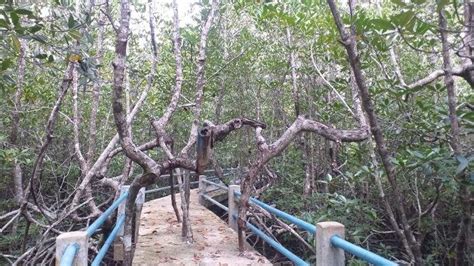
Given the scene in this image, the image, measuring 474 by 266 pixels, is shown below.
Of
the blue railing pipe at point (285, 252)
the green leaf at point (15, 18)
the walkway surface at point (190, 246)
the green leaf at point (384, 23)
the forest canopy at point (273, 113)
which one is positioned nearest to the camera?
the green leaf at point (384, 23)

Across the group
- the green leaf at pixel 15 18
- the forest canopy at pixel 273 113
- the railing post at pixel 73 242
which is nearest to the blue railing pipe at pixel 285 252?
the forest canopy at pixel 273 113

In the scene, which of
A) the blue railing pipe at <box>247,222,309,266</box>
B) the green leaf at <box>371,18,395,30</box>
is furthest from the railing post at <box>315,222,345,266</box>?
the green leaf at <box>371,18,395,30</box>

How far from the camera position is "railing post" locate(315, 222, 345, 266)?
8.83 ft

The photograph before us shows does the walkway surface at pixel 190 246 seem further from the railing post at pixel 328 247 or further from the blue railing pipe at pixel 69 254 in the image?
the blue railing pipe at pixel 69 254

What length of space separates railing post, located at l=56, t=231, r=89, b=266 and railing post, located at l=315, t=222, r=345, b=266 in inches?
60.7

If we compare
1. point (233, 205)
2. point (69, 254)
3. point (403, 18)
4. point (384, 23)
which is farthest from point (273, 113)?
point (69, 254)

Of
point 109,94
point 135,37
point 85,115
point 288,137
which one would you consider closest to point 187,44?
point 135,37

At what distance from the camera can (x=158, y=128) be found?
4.44m

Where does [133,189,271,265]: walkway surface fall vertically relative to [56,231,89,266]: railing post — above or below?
below

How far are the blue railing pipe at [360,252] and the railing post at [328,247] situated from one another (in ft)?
0.12

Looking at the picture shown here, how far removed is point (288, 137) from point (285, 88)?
6.19m

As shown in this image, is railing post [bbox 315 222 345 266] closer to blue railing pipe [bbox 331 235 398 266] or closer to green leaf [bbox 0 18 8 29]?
blue railing pipe [bbox 331 235 398 266]

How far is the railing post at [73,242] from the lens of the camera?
7.87 feet

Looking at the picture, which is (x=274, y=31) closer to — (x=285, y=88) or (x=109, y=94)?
(x=285, y=88)
